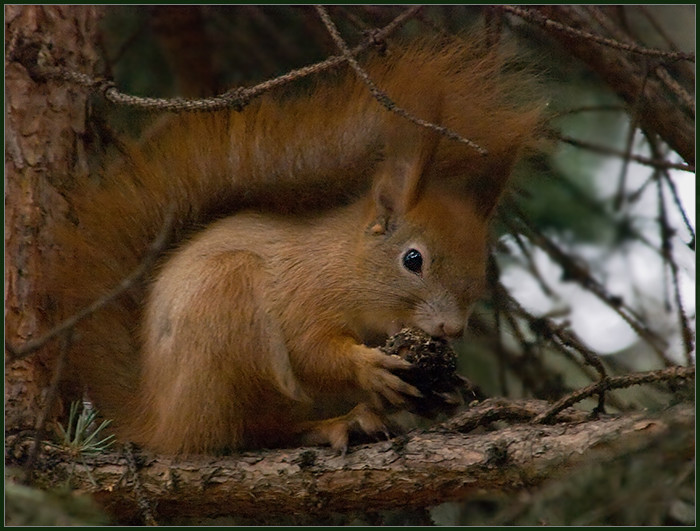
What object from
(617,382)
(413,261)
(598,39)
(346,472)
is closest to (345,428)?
(346,472)

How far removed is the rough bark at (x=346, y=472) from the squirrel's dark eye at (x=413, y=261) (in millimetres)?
446

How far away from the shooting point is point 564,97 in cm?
281

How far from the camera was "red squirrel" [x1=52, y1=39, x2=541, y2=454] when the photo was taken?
86.4 inches

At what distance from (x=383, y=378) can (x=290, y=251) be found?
0.50m

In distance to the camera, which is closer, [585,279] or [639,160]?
[639,160]

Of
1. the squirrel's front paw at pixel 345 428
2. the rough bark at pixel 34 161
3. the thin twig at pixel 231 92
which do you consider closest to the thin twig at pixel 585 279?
the squirrel's front paw at pixel 345 428

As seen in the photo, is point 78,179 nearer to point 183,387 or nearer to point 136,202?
point 136,202

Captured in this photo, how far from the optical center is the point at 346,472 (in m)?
2.03

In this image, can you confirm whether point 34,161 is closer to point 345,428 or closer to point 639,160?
point 345,428

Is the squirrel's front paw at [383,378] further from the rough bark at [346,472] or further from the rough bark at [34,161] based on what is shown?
the rough bark at [34,161]

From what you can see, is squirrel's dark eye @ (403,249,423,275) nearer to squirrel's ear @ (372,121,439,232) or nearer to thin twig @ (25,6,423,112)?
squirrel's ear @ (372,121,439,232)

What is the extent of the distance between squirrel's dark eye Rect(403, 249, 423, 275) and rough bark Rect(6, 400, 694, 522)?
1.46 feet

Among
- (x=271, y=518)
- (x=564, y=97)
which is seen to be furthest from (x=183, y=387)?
(x=564, y=97)

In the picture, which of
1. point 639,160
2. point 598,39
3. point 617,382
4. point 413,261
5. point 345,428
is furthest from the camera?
Answer: point 639,160
